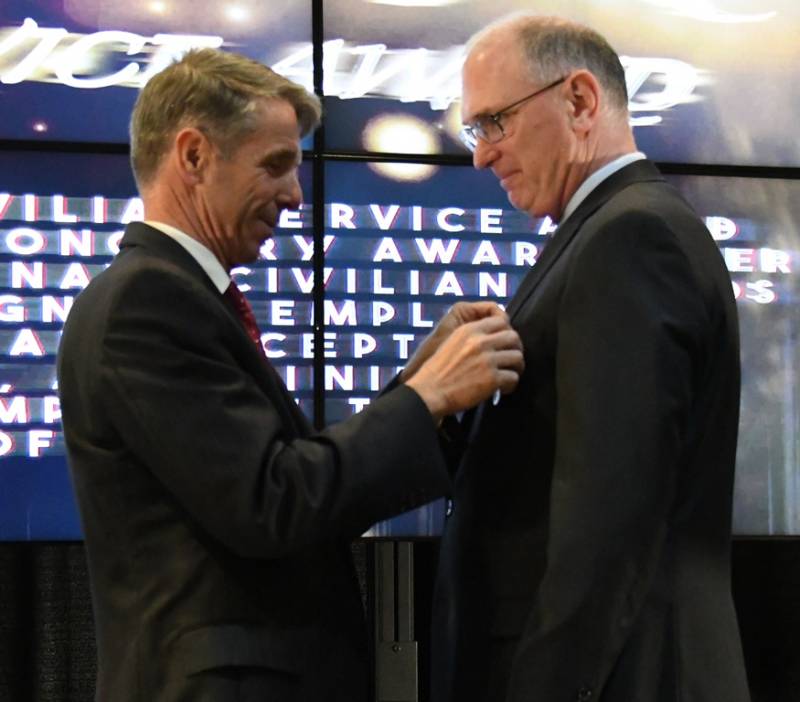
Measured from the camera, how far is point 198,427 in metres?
1.61

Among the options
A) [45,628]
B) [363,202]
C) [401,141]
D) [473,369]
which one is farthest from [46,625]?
[473,369]

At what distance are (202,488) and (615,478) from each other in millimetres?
465

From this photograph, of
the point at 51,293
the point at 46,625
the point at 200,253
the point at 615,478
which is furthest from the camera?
the point at 46,625

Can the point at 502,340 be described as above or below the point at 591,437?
above

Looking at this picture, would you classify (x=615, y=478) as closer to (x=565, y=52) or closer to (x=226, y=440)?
(x=226, y=440)

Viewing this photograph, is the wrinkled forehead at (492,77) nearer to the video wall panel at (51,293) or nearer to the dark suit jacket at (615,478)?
the dark suit jacket at (615,478)

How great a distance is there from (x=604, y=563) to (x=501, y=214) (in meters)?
2.17

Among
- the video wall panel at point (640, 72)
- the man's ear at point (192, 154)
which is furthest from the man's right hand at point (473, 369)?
the video wall panel at point (640, 72)

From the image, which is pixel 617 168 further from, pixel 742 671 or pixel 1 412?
pixel 1 412

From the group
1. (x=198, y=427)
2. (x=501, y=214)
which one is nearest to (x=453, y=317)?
(x=198, y=427)

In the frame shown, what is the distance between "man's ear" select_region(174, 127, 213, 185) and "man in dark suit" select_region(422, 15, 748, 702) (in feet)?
1.17

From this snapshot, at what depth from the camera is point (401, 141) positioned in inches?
144

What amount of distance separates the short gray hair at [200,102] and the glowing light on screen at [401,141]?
177cm

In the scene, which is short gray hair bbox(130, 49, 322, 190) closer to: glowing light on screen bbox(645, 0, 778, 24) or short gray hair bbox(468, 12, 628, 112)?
short gray hair bbox(468, 12, 628, 112)
